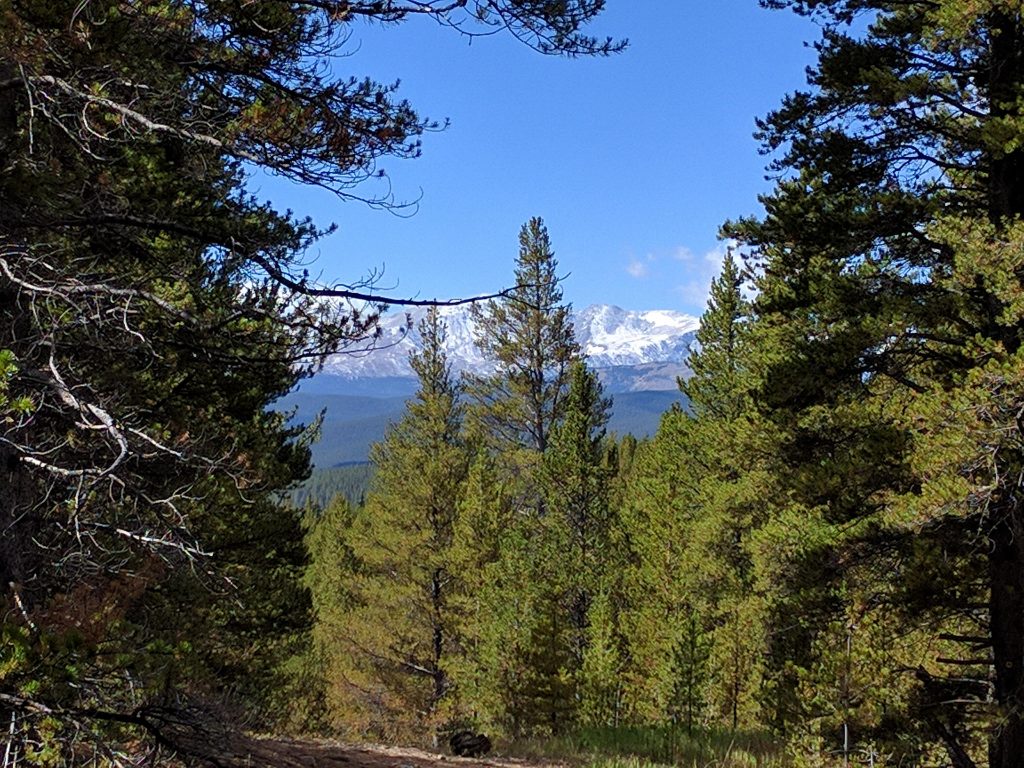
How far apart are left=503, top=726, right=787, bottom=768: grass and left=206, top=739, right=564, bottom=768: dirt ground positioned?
0.83 m

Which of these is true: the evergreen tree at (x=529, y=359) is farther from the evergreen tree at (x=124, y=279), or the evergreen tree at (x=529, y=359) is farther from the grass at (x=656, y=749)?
the evergreen tree at (x=124, y=279)

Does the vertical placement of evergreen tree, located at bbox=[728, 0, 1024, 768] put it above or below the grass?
above

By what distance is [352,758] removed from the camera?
7.07 m

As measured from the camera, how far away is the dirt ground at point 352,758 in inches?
243

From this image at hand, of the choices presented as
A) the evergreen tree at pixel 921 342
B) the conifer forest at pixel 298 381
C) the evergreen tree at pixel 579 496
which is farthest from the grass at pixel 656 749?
the evergreen tree at pixel 579 496

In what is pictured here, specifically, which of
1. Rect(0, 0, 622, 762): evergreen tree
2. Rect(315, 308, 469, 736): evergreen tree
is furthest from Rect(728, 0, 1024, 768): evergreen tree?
Rect(315, 308, 469, 736): evergreen tree

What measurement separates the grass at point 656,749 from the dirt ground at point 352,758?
2.73ft

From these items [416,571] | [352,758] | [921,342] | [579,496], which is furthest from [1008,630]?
[416,571]

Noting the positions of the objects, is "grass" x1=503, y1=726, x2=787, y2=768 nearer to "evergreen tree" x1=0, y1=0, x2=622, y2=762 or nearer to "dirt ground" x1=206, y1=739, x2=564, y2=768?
"dirt ground" x1=206, y1=739, x2=564, y2=768

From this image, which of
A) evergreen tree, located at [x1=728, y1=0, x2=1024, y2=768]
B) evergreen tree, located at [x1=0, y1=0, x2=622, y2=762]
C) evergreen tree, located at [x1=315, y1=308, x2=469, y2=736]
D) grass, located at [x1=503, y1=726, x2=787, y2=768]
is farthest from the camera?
evergreen tree, located at [x1=315, y1=308, x2=469, y2=736]

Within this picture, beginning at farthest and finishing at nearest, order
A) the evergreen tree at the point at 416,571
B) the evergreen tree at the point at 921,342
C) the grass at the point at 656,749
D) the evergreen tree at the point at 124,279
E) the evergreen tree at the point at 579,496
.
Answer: the evergreen tree at the point at 416,571 → the evergreen tree at the point at 579,496 → the grass at the point at 656,749 → the evergreen tree at the point at 921,342 → the evergreen tree at the point at 124,279

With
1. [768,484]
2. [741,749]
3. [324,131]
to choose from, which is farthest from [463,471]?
[324,131]

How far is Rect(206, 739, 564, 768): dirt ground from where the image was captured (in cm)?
617

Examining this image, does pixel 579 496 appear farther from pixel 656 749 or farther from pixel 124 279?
pixel 124 279
